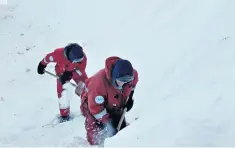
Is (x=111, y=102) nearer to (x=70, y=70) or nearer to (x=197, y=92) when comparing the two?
(x=197, y=92)

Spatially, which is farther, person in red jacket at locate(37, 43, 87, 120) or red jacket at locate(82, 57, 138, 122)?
person in red jacket at locate(37, 43, 87, 120)

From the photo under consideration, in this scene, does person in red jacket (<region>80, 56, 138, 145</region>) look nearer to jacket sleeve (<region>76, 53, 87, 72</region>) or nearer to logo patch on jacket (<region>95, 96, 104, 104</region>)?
logo patch on jacket (<region>95, 96, 104, 104</region>)

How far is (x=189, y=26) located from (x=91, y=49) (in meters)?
3.61

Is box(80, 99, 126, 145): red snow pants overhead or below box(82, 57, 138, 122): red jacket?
below

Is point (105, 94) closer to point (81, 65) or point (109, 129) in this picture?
point (109, 129)

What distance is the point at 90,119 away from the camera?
6051 mm

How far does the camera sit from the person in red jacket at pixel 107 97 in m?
5.28

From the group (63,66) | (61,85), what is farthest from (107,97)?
(61,85)

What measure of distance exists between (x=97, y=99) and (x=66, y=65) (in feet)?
7.68

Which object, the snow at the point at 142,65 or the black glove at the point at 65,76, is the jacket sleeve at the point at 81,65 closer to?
the black glove at the point at 65,76

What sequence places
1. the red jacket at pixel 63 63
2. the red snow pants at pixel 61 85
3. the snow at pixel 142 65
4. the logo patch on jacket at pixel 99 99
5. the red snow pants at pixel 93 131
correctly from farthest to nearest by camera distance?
the red snow pants at pixel 61 85 → the red jacket at pixel 63 63 → the red snow pants at pixel 93 131 → the logo patch on jacket at pixel 99 99 → the snow at pixel 142 65

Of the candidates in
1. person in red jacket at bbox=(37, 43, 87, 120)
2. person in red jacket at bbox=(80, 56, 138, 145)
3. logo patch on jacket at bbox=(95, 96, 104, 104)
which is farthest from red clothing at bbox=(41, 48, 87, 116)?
logo patch on jacket at bbox=(95, 96, 104, 104)

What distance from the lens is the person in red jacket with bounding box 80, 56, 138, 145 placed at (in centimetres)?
528

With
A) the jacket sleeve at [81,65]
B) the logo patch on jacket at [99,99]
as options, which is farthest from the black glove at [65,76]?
the logo patch on jacket at [99,99]
